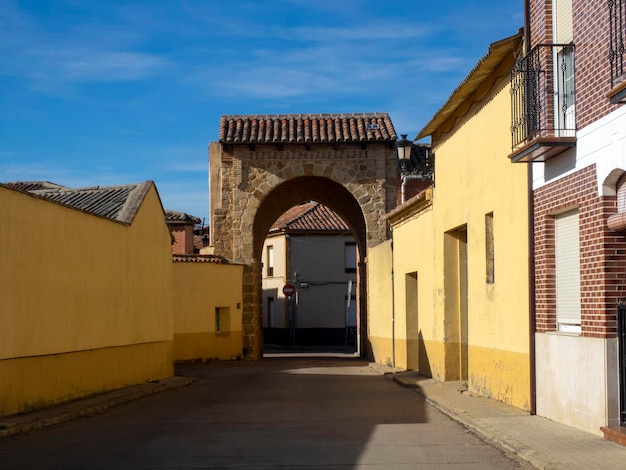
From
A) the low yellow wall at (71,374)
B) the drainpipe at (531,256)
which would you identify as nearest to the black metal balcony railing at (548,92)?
the drainpipe at (531,256)

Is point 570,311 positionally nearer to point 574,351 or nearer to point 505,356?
point 574,351

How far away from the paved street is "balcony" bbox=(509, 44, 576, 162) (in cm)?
372

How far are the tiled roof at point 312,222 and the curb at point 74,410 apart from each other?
36.2 meters

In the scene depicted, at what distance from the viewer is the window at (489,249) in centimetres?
1759

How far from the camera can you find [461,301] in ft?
69.7

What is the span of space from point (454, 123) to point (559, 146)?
26.1 ft

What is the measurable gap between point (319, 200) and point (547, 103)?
28.5 meters

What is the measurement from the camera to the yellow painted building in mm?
15312

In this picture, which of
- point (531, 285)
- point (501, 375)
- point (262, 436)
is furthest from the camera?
point (501, 375)

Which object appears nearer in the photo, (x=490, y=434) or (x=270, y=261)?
(x=490, y=434)

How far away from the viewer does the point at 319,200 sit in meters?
41.5

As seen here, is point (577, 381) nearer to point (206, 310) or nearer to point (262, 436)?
point (262, 436)

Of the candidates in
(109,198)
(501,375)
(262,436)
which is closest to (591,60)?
(262,436)

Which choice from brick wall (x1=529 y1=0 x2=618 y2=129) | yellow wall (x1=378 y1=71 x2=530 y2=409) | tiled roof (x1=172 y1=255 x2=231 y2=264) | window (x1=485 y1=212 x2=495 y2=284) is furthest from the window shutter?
tiled roof (x1=172 y1=255 x2=231 y2=264)
